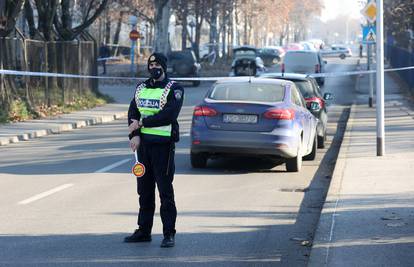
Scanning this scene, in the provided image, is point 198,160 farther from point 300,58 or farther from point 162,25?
point 162,25

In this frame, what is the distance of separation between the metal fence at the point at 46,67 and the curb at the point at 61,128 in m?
1.94

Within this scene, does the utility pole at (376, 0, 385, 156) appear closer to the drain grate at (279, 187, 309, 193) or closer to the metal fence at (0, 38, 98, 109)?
the drain grate at (279, 187, 309, 193)

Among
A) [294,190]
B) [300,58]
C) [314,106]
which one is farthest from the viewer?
[300,58]

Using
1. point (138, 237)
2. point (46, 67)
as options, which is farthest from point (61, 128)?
point (138, 237)

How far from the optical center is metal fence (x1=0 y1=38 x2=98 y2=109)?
25.0 m

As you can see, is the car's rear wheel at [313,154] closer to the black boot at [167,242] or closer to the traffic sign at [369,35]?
the black boot at [167,242]

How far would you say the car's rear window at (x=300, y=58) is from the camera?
127 ft

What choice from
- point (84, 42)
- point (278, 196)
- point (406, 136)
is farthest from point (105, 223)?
point (84, 42)

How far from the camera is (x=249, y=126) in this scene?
1406 cm

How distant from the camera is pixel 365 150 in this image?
16.7 m

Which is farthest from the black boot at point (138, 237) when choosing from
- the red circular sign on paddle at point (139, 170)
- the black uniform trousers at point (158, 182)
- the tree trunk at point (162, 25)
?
the tree trunk at point (162, 25)

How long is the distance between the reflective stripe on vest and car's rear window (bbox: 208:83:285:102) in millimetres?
5853

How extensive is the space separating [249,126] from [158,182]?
566cm

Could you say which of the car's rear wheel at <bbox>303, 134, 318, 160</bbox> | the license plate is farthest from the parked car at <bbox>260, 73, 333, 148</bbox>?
the license plate
